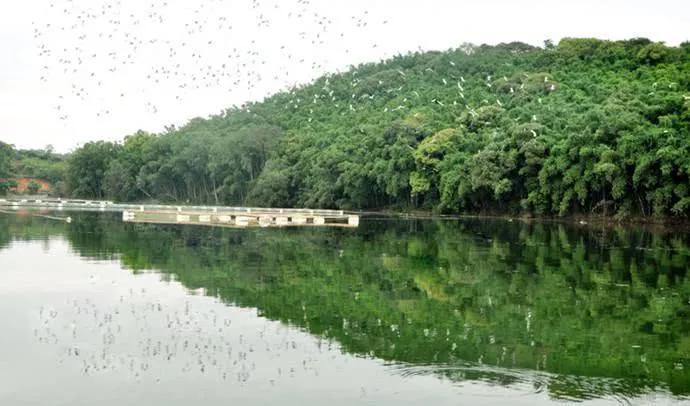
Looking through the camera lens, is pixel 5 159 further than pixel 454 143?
Yes

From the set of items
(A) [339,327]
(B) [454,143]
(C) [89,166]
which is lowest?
(A) [339,327]

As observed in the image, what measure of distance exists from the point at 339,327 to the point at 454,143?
54.0 meters

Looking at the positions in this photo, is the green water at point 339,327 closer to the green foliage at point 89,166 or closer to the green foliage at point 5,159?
the green foliage at point 89,166

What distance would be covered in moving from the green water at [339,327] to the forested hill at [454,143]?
2277cm

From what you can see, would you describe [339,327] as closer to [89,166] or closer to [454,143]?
[454,143]

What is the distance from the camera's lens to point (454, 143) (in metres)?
67.8

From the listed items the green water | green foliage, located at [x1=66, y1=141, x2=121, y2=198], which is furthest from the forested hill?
the green water

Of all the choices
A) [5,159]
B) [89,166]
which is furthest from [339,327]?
[5,159]

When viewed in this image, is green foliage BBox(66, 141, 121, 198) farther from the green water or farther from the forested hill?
the green water

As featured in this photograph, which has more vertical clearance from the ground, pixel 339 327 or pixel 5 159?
pixel 5 159

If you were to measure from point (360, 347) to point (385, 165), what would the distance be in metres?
56.8

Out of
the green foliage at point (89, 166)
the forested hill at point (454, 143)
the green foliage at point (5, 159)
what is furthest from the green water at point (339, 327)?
the green foliage at point (5, 159)

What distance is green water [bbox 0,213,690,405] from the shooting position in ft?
36.7

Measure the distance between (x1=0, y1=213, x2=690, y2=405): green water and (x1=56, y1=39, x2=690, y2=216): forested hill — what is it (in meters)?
22.8
